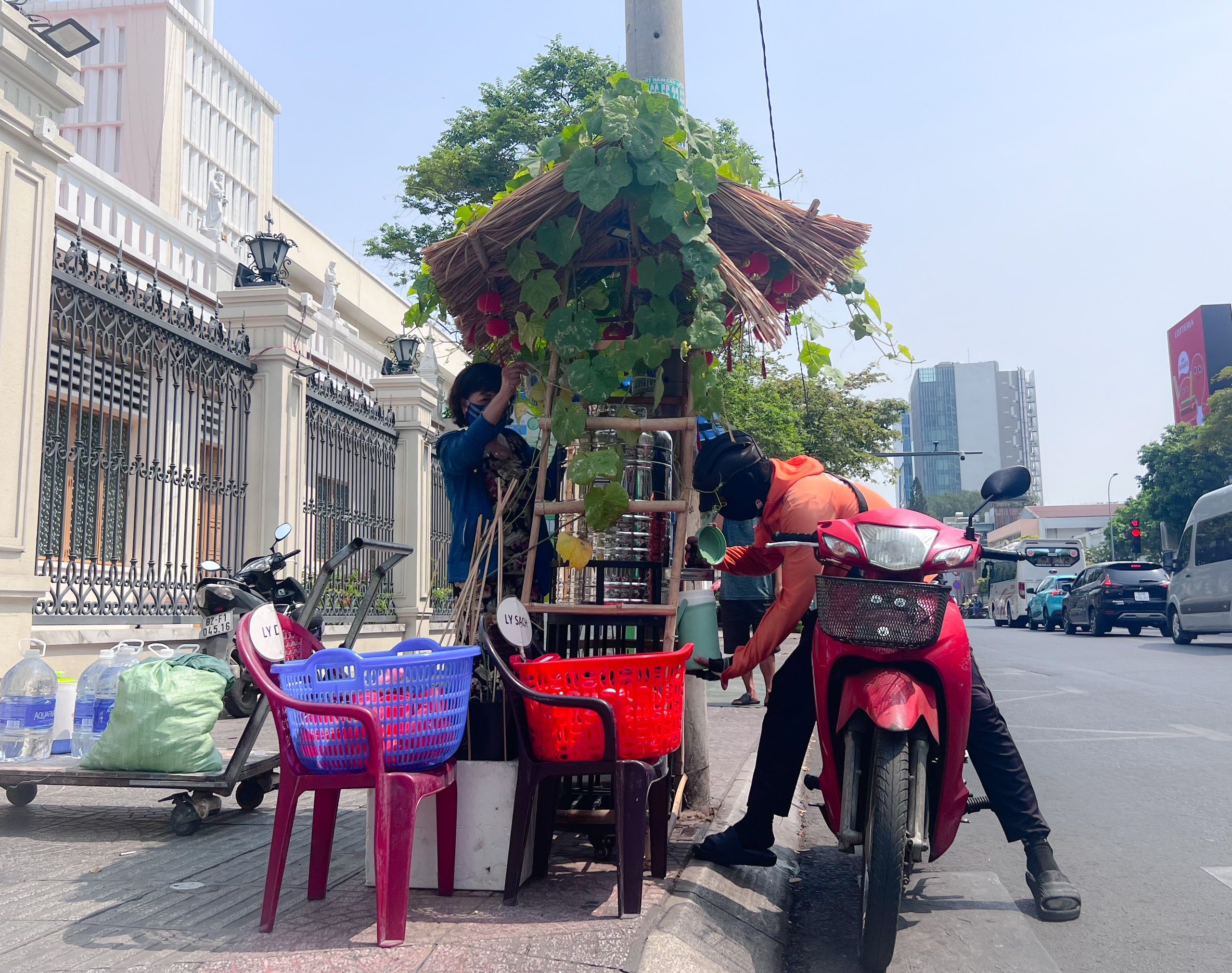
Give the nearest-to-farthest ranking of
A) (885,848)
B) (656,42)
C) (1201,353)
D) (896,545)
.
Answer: (885,848) < (896,545) < (656,42) < (1201,353)

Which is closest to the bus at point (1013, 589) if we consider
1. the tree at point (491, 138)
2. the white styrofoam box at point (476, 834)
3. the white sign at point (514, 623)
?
the tree at point (491, 138)

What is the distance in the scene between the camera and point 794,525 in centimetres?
342

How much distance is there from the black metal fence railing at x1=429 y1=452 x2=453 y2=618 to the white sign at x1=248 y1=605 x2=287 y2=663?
10.1 metres

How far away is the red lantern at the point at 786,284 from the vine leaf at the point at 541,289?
835 millimetres

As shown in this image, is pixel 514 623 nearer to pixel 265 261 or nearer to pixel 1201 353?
pixel 265 261

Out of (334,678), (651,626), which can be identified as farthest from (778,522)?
(334,678)

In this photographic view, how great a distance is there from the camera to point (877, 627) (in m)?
2.96

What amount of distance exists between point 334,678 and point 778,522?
5.11 feet

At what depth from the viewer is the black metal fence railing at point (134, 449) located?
21.4 ft

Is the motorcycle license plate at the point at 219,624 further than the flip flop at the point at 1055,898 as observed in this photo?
Yes

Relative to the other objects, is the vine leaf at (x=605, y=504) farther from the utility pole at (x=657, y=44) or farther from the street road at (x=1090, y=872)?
the utility pole at (x=657, y=44)

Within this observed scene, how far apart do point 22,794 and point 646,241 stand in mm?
3770

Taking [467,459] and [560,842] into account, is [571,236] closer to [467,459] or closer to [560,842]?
[467,459]

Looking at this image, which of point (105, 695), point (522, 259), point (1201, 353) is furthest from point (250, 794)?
point (1201, 353)
